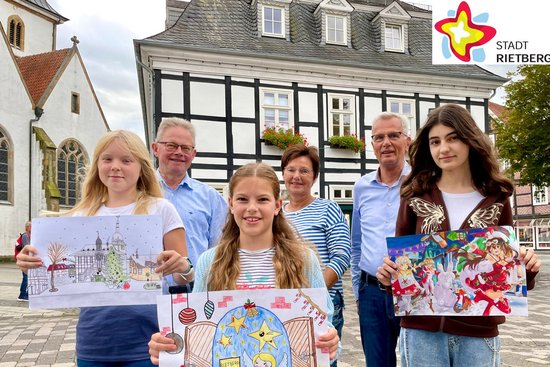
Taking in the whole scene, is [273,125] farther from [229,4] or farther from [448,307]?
[448,307]

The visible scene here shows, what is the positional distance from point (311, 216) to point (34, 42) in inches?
1693

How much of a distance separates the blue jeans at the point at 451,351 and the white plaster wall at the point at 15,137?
2971 cm

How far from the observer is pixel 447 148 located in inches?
86.4

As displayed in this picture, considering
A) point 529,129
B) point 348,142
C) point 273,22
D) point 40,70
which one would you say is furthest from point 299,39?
point 40,70

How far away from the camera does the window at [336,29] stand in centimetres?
1950

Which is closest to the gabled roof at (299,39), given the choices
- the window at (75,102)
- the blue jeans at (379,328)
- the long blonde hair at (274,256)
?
the blue jeans at (379,328)

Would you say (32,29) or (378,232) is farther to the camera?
(32,29)

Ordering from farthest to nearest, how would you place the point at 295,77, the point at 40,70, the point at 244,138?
the point at 40,70, the point at 295,77, the point at 244,138

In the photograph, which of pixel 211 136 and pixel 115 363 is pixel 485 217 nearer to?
pixel 115 363

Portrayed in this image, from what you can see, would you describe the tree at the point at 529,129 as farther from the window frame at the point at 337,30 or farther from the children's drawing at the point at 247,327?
the children's drawing at the point at 247,327

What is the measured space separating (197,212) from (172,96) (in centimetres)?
1331

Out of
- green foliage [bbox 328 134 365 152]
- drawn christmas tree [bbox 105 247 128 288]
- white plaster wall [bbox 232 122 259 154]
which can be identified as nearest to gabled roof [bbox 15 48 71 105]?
white plaster wall [bbox 232 122 259 154]

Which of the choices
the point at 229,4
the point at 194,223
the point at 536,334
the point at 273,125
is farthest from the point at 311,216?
the point at 229,4

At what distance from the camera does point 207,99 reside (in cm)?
1659
